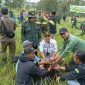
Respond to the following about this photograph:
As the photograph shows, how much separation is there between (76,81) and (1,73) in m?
2.10

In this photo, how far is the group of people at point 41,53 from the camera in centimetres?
585

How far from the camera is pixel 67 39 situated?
7.09m

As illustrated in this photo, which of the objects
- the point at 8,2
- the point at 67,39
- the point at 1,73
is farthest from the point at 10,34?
the point at 8,2

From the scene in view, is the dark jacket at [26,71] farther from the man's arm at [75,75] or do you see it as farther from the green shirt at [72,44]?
the green shirt at [72,44]

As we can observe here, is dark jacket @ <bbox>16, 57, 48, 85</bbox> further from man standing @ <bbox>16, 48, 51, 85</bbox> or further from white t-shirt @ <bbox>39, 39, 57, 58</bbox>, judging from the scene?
white t-shirt @ <bbox>39, 39, 57, 58</bbox>

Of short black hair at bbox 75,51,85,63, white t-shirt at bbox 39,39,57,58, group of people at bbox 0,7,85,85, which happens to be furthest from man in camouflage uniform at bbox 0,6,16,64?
short black hair at bbox 75,51,85,63

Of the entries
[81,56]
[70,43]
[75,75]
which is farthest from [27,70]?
[70,43]

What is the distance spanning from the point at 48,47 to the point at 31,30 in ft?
2.17

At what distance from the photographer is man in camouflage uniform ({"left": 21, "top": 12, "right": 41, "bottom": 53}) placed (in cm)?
813

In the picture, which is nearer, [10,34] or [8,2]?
[10,34]

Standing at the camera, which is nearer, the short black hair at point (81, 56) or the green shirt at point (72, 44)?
the short black hair at point (81, 56)

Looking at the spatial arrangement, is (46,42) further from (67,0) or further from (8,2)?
(67,0)

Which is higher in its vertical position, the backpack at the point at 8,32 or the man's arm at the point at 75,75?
the backpack at the point at 8,32

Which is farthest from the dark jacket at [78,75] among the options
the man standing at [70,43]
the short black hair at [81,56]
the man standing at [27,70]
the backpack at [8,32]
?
the backpack at [8,32]
